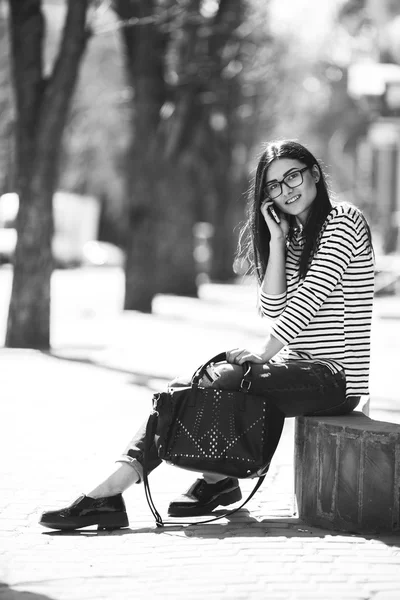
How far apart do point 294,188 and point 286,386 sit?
88 cm

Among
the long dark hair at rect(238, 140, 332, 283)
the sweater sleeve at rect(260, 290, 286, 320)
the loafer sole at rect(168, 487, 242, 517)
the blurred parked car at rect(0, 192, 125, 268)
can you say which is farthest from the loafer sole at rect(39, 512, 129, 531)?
the blurred parked car at rect(0, 192, 125, 268)

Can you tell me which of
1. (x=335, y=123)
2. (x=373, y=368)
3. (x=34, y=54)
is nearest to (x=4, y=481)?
(x=373, y=368)

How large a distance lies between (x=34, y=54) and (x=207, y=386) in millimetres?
7702

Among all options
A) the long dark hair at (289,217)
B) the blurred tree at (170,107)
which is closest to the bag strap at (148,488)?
the long dark hair at (289,217)

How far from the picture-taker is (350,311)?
4.61m

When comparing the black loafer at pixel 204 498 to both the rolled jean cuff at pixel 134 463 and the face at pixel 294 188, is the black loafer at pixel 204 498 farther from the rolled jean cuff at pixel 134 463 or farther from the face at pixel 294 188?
the face at pixel 294 188

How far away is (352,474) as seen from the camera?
4332 millimetres

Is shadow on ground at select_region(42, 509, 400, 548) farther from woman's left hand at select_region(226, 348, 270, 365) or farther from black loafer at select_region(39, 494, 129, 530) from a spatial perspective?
woman's left hand at select_region(226, 348, 270, 365)

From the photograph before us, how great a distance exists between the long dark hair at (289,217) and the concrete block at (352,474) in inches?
28.4

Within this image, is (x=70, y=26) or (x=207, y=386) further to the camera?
(x=70, y=26)

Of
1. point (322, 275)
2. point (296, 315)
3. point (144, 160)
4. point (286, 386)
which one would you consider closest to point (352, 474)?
point (286, 386)

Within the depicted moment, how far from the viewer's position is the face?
4.76 meters

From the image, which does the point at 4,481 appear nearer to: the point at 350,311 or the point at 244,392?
the point at 244,392

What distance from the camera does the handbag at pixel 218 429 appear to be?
434 centimetres
